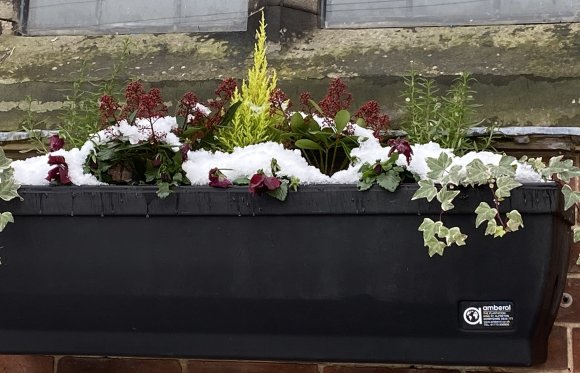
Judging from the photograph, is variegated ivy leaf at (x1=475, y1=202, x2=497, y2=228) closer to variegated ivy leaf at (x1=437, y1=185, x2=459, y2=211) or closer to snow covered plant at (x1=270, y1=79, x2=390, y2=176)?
variegated ivy leaf at (x1=437, y1=185, x2=459, y2=211)

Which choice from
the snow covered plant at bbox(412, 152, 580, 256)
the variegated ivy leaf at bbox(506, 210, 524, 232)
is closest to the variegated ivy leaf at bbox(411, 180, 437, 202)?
the snow covered plant at bbox(412, 152, 580, 256)

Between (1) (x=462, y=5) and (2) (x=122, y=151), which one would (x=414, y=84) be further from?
(2) (x=122, y=151)

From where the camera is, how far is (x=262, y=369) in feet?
6.19

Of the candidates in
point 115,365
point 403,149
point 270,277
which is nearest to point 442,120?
point 403,149

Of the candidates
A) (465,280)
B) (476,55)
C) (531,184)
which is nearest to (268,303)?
(465,280)

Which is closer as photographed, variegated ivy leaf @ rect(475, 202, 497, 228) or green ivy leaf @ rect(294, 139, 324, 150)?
variegated ivy leaf @ rect(475, 202, 497, 228)

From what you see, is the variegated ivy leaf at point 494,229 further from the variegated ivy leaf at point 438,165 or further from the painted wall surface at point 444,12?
the painted wall surface at point 444,12

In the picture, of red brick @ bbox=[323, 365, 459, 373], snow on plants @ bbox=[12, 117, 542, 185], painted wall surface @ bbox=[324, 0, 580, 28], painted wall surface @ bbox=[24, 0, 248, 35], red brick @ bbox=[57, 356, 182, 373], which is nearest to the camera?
snow on plants @ bbox=[12, 117, 542, 185]

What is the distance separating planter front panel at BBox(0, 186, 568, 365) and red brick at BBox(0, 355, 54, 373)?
0.32 metres

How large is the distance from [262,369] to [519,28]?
0.88 meters

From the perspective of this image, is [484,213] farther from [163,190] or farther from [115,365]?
[115,365]

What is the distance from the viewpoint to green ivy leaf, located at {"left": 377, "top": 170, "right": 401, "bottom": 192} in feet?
4.99

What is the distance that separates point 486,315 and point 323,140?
0.39m

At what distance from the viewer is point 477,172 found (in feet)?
4.83
